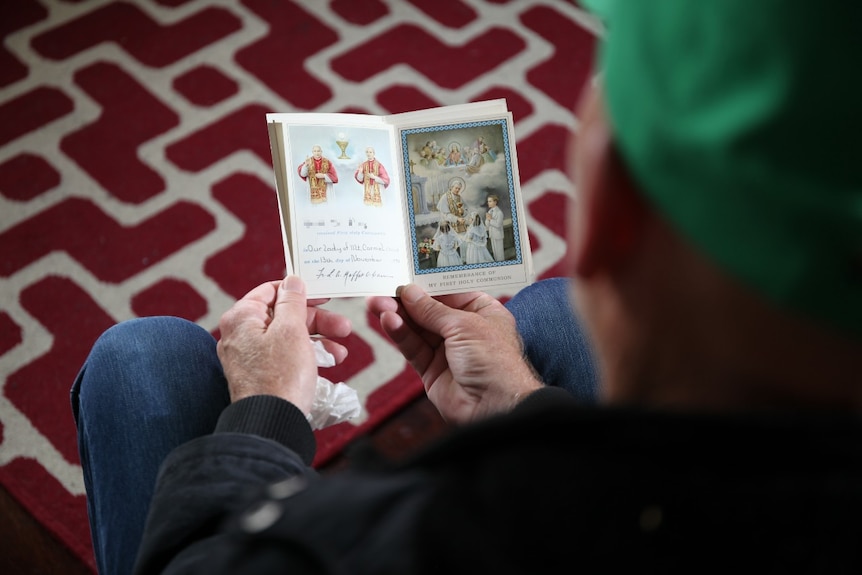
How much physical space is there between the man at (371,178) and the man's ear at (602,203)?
23.6 inches

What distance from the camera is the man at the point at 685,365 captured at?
0.38 meters

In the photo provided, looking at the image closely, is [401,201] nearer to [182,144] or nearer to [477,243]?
[477,243]

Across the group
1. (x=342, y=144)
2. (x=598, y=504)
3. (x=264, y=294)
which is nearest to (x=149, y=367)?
(x=264, y=294)

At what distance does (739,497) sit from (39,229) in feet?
4.64

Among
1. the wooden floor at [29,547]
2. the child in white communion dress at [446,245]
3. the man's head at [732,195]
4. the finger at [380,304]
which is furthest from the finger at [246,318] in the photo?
the man's head at [732,195]

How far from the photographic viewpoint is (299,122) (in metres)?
1.07

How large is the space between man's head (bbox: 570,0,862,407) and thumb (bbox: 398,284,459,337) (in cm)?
55

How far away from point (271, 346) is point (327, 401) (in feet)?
0.38

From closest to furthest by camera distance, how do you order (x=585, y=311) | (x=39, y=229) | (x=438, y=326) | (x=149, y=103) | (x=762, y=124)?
(x=762, y=124), (x=585, y=311), (x=438, y=326), (x=39, y=229), (x=149, y=103)

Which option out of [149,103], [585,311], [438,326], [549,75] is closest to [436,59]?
[549,75]

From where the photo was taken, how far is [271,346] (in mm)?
912

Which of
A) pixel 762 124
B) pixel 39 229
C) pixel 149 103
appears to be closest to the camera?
pixel 762 124

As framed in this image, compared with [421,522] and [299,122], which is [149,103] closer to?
[299,122]

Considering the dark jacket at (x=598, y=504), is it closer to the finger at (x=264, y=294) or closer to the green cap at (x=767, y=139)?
the green cap at (x=767, y=139)
